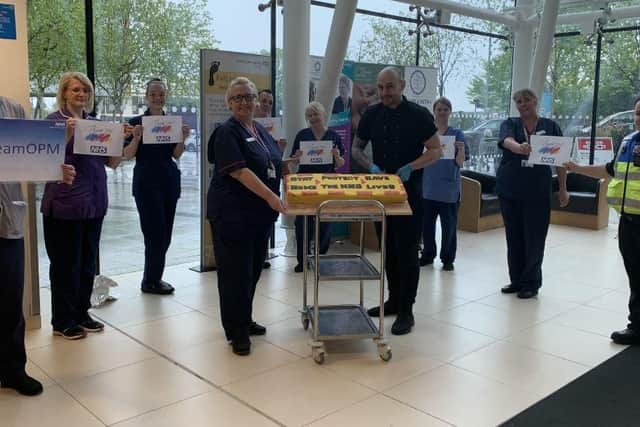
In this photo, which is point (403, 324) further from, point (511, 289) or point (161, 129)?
point (161, 129)

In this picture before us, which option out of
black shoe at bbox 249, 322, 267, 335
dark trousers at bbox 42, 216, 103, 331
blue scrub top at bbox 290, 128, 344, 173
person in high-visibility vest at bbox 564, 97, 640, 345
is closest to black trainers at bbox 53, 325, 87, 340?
dark trousers at bbox 42, 216, 103, 331

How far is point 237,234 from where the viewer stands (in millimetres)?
3365

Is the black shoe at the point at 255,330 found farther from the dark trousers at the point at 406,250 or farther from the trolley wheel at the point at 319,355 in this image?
the dark trousers at the point at 406,250

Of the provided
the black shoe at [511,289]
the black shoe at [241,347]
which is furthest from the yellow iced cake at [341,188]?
the black shoe at [511,289]

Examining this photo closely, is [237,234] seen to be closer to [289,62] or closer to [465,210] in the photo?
[289,62]

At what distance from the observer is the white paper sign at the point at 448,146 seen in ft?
18.3

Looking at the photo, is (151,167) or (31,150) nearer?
(31,150)

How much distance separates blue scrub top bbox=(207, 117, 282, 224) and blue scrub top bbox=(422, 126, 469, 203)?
256 cm

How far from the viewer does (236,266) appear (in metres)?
3.43

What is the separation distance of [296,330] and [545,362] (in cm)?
152

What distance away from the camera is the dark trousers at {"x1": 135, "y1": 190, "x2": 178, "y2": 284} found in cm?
453

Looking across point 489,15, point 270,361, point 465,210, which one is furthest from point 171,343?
point 489,15

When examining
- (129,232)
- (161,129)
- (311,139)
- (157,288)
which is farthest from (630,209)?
(129,232)

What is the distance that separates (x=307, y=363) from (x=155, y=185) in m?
1.90
